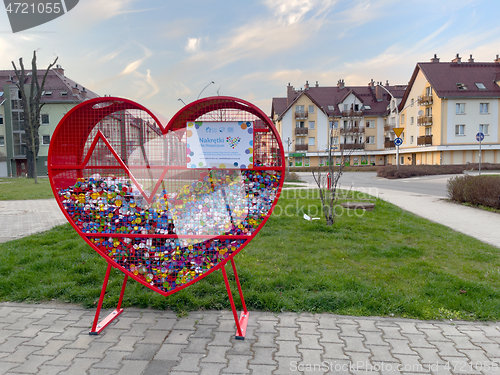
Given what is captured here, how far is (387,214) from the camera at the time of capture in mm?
9820

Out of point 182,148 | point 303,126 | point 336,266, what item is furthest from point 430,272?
point 303,126

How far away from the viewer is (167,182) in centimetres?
350

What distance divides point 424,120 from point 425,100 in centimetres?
236

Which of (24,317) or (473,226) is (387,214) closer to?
(473,226)

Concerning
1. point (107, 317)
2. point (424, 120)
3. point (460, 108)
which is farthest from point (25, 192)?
point (460, 108)

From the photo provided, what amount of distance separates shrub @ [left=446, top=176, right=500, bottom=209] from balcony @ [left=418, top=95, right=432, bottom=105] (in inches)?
1381

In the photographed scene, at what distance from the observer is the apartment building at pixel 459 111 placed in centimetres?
4272

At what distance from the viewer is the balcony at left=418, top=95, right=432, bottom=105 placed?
1754 inches

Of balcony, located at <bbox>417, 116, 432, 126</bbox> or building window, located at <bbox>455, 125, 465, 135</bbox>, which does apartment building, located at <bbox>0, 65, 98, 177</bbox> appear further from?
building window, located at <bbox>455, 125, 465, 135</bbox>

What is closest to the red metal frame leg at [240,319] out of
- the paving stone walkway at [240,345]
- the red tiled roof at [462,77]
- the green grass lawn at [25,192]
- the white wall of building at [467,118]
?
the paving stone walkway at [240,345]

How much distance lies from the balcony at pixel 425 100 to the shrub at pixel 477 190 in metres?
35.1

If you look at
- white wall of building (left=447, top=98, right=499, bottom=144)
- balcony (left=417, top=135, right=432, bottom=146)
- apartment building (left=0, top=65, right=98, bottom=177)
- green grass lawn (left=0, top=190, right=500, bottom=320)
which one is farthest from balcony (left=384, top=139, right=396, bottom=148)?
green grass lawn (left=0, top=190, right=500, bottom=320)

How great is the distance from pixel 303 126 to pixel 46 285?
5501 centimetres

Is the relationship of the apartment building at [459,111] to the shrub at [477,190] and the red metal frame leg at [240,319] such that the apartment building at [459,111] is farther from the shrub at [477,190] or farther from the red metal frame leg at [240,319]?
the red metal frame leg at [240,319]
